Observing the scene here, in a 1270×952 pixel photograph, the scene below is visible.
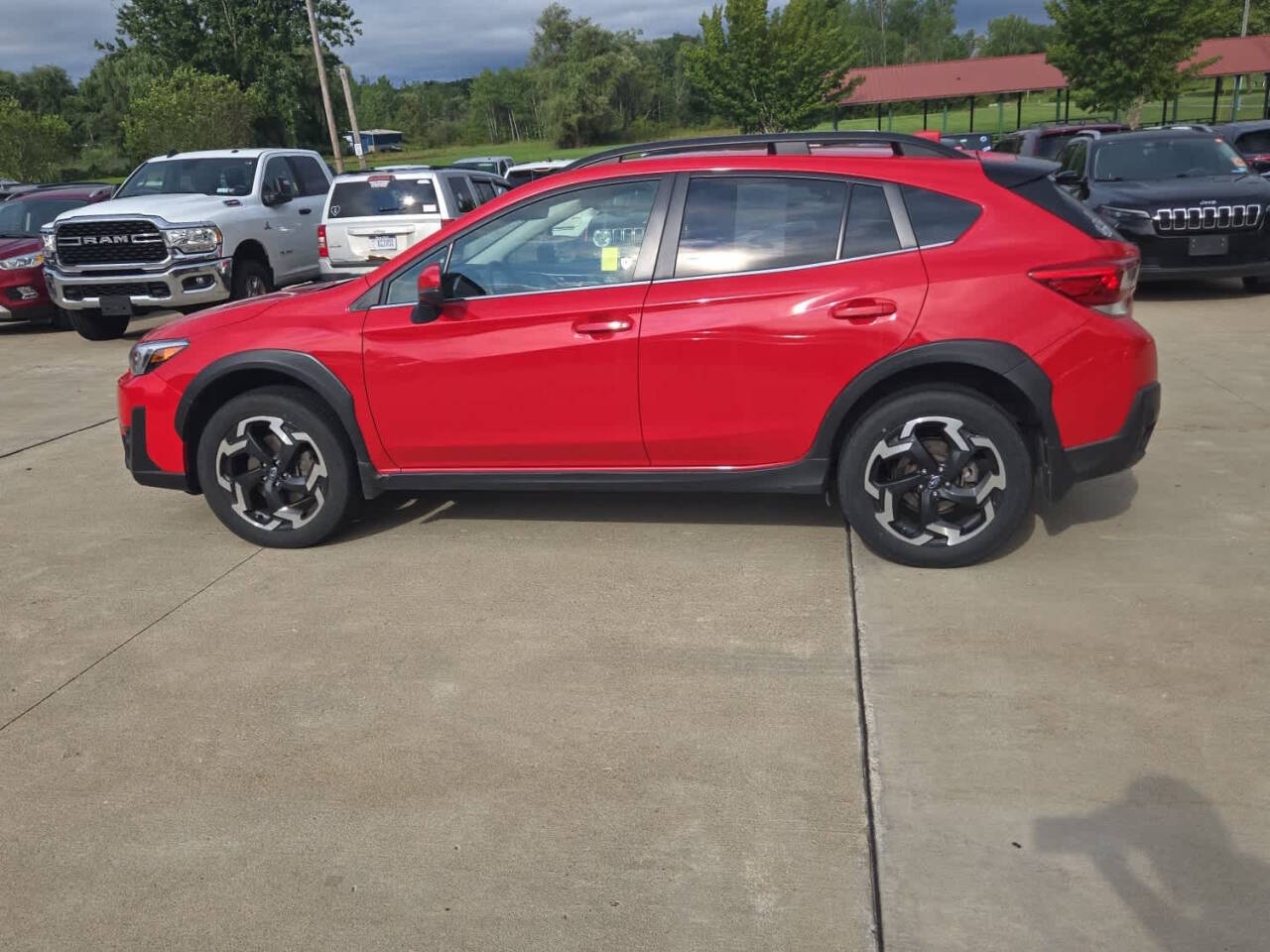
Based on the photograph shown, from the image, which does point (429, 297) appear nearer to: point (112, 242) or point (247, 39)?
point (112, 242)

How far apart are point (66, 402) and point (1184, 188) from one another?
10.2 m

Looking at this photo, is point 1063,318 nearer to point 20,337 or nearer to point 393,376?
point 393,376

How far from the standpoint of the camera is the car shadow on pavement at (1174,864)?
2.57 m

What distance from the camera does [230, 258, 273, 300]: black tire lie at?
12148 millimetres

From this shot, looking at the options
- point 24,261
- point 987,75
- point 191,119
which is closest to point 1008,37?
point 987,75

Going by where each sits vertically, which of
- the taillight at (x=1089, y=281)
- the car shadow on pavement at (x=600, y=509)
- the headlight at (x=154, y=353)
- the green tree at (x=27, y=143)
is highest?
the green tree at (x=27, y=143)

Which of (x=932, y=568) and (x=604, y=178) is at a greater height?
(x=604, y=178)

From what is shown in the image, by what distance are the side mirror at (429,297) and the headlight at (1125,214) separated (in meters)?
8.03

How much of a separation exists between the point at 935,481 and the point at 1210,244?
24.6ft

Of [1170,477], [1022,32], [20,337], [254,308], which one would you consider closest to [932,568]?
[1170,477]

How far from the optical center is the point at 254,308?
539 centimetres

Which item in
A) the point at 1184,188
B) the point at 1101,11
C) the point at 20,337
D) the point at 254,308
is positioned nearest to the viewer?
the point at 254,308

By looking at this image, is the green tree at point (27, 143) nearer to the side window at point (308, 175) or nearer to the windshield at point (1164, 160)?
the side window at point (308, 175)

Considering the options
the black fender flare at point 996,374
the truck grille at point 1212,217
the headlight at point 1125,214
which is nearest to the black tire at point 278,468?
the black fender flare at point 996,374
